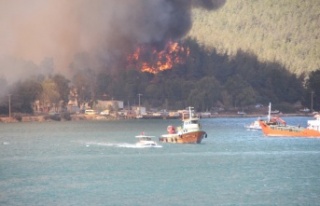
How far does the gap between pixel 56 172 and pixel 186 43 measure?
319 ft

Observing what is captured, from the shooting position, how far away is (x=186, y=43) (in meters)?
151

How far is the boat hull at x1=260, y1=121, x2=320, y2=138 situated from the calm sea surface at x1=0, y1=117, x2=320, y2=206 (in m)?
6.89

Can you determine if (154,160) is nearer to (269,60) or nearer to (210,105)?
(210,105)

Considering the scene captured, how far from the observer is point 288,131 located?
89.2m

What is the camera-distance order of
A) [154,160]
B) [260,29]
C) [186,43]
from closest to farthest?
[154,160]
[186,43]
[260,29]

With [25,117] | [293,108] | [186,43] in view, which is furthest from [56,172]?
Result: [293,108]

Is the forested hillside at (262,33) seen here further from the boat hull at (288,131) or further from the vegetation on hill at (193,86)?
the boat hull at (288,131)

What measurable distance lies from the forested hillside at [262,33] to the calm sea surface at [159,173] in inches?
3617

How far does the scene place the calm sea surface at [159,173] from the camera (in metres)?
44.2

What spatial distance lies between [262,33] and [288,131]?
96107 millimetres

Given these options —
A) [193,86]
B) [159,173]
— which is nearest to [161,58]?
[193,86]

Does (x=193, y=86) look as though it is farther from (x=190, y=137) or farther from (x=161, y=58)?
(x=190, y=137)

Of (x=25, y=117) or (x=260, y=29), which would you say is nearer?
(x=25, y=117)

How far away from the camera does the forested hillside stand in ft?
563
